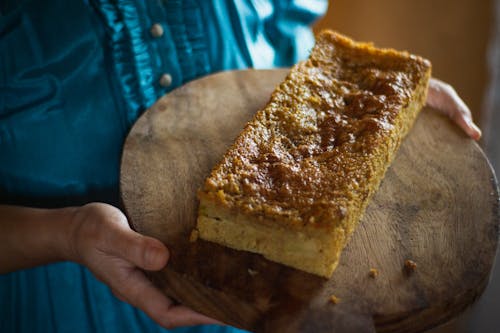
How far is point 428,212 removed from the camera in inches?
53.6

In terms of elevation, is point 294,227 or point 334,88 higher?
point 334,88

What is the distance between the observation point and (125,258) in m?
1.21

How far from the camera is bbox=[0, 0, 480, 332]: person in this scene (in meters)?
1.30

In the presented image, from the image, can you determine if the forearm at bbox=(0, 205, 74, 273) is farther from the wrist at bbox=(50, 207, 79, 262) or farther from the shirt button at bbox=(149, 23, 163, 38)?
the shirt button at bbox=(149, 23, 163, 38)

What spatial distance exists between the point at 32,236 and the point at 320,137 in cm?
80

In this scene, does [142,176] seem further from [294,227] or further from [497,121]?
[497,121]

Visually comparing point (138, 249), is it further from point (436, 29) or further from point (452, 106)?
point (436, 29)

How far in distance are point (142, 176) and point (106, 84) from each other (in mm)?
285

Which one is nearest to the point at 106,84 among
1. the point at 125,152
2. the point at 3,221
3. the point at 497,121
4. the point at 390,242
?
the point at 125,152

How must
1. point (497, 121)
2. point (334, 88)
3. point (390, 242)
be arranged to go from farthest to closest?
point (497, 121) → point (334, 88) → point (390, 242)

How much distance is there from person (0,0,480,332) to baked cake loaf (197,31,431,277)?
0.60ft

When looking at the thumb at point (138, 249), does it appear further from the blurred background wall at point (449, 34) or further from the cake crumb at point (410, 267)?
the blurred background wall at point (449, 34)

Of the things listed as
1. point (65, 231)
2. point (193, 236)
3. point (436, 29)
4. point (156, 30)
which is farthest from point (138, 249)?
point (436, 29)

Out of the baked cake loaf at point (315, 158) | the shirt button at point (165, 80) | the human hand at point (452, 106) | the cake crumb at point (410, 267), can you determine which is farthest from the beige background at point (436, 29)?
the cake crumb at point (410, 267)
